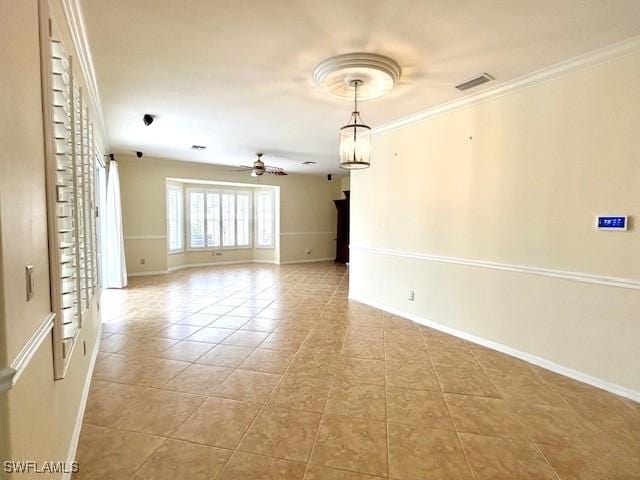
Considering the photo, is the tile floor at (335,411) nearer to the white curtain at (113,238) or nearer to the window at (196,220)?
the white curtain at (113,238)

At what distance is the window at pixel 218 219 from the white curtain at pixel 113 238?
2548mm

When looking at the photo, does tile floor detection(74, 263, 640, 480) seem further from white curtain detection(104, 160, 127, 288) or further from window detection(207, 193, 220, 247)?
window detection(207, 193, 220, 247)

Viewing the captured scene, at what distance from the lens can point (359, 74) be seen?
280 centimetres

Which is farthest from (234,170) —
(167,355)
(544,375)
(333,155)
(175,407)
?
(544,375)

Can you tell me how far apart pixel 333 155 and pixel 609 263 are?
502 centimetres

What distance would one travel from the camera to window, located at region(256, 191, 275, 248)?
989 centimetres

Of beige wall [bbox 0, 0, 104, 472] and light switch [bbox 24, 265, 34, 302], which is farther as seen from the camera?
light switch [bbox 24, 265, 34, 302]

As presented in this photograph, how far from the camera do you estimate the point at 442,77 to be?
302cm

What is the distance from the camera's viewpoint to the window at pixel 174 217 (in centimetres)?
827

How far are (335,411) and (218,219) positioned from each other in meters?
7.86

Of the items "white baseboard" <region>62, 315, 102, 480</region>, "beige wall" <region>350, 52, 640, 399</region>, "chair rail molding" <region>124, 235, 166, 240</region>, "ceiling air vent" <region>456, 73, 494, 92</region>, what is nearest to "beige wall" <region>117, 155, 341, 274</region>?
"chair rail molding" <region>124, 235, 166, 240</region>

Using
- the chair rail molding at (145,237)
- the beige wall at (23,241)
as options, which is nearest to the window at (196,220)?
the chair rail molding at (145,237)

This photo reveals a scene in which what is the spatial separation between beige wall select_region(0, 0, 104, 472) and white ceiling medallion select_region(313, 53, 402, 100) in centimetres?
195

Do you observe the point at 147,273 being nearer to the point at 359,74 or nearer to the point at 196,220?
the point at 196,220
